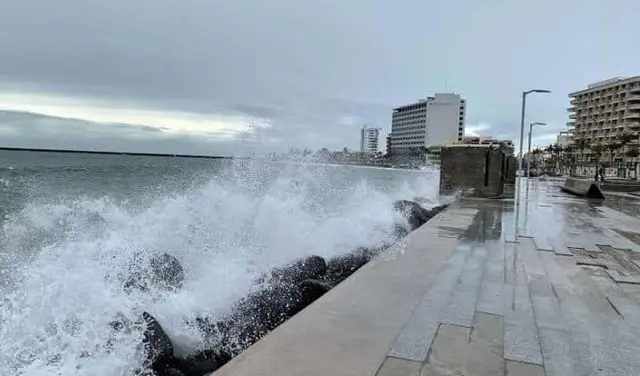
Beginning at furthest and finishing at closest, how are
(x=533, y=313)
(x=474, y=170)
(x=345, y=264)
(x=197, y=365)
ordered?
(x=474, y=170), (x=345, y=264), (x=533, y=313), (x=197, y=365)

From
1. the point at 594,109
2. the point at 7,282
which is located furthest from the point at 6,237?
the point at 594,109

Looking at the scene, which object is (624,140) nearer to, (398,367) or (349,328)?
(349,328)

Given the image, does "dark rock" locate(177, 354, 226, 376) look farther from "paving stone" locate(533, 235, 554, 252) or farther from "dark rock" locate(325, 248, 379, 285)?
"paving stone" locate(533, 235, 554, 252)

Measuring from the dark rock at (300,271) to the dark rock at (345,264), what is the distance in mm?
176

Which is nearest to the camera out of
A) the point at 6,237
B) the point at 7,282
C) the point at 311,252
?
the point at 7,282

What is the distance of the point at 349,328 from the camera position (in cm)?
375

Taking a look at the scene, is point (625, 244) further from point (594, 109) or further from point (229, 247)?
point (594, 109)

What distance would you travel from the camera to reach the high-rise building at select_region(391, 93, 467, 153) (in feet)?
256

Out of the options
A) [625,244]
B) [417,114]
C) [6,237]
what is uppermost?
[417,114]

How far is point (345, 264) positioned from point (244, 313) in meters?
2.73

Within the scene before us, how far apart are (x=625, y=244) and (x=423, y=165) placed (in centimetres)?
7915

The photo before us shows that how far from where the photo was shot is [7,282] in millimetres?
6988

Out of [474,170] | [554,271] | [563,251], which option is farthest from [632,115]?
[554,271]

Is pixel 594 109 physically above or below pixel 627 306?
above
